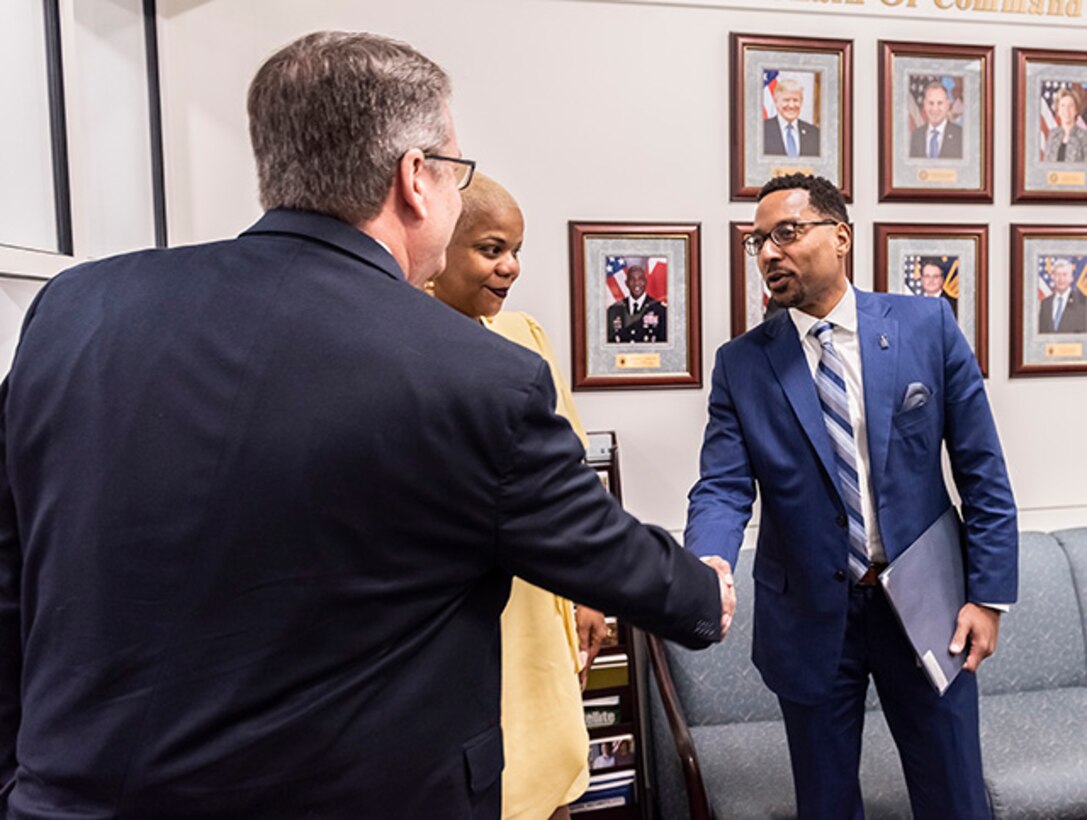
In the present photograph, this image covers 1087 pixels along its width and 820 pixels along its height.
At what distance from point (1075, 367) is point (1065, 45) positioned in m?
1.17

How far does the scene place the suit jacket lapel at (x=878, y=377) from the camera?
1841 millimetres

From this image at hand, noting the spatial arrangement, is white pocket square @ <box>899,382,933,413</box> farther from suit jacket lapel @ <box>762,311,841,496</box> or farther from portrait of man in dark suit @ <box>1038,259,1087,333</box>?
portrait of man in dark suit @ <box>1038,259,1087,333</box>

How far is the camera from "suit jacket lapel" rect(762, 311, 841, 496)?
186cm

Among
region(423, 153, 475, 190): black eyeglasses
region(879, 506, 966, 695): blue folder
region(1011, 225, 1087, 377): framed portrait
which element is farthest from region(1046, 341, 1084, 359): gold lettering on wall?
region(423, 153, 475, 190): black eyeglasses

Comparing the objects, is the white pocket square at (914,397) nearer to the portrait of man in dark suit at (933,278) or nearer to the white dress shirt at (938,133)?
the portrait of man in dark suit at (933,278)

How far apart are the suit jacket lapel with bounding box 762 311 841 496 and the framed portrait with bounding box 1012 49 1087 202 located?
1678mm

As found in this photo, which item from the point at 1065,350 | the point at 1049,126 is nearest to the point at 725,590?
the point at 1065,350

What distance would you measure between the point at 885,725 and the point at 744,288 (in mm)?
1460

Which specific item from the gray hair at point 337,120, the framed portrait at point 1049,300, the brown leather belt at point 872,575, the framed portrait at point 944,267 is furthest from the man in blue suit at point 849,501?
the framed portrait at point 1049,300

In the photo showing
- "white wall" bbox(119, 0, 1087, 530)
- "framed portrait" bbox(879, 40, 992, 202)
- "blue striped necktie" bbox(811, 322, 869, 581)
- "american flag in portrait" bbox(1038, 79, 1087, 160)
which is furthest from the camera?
"american flag in portrait" bbox(1038, 79, 1087, 160)

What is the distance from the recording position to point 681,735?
7.64 ft

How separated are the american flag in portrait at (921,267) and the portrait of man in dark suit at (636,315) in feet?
2.92

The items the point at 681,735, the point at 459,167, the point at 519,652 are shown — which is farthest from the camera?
the point at 681,735

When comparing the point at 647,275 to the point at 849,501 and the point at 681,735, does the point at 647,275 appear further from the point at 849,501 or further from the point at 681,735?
the point at 681,735
